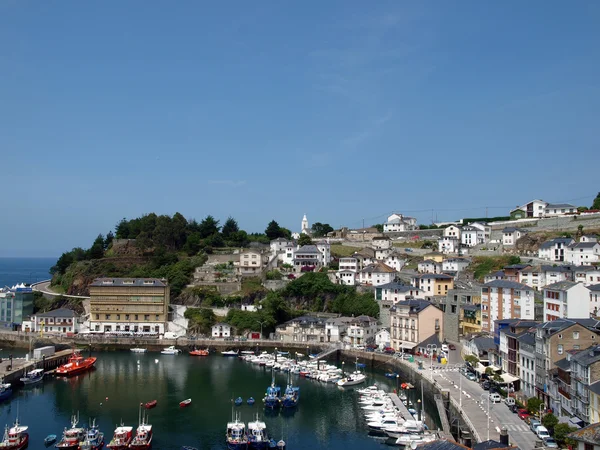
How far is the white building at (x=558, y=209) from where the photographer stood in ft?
197

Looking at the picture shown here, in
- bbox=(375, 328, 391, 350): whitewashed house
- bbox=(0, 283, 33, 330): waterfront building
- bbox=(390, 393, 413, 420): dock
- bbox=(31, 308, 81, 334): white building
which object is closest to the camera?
bbox=(390, 393, 413, 420): dock

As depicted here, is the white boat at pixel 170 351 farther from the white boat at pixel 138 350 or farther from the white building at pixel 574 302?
the white building at pixel 574 302

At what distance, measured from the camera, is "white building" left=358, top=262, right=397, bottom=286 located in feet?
170

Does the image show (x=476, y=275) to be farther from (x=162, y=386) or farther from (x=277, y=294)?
(x=162, y=386)

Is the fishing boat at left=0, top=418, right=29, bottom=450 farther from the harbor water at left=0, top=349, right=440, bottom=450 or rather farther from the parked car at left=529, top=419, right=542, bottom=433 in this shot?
the parked car at left=529, top=419, right=542, bottom=433

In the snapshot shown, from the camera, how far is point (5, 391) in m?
30.9

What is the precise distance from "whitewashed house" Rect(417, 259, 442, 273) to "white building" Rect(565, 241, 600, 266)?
35.4ft

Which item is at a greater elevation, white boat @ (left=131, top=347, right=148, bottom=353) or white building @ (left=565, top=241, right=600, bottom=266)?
white building @ (left=565, top=241, right=600, bottom=266)

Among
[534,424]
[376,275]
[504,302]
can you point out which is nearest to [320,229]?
[376,275]

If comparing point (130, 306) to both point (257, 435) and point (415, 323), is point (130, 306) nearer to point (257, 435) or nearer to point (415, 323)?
point (415, 323)

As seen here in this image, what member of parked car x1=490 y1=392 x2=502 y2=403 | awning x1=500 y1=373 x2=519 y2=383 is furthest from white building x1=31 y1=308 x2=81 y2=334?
parked car x1=490 y1=392 x2=502 y2=403

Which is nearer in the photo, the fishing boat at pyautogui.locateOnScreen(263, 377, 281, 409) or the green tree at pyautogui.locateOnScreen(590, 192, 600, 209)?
the fishing boat at pyautogui.locateOnScreen(263, 377, 281, 409)

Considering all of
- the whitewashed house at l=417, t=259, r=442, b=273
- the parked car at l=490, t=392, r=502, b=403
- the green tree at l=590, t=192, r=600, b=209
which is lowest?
the parked car at l=490, t=392, r=502, b=403

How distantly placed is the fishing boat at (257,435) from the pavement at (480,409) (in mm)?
8428
